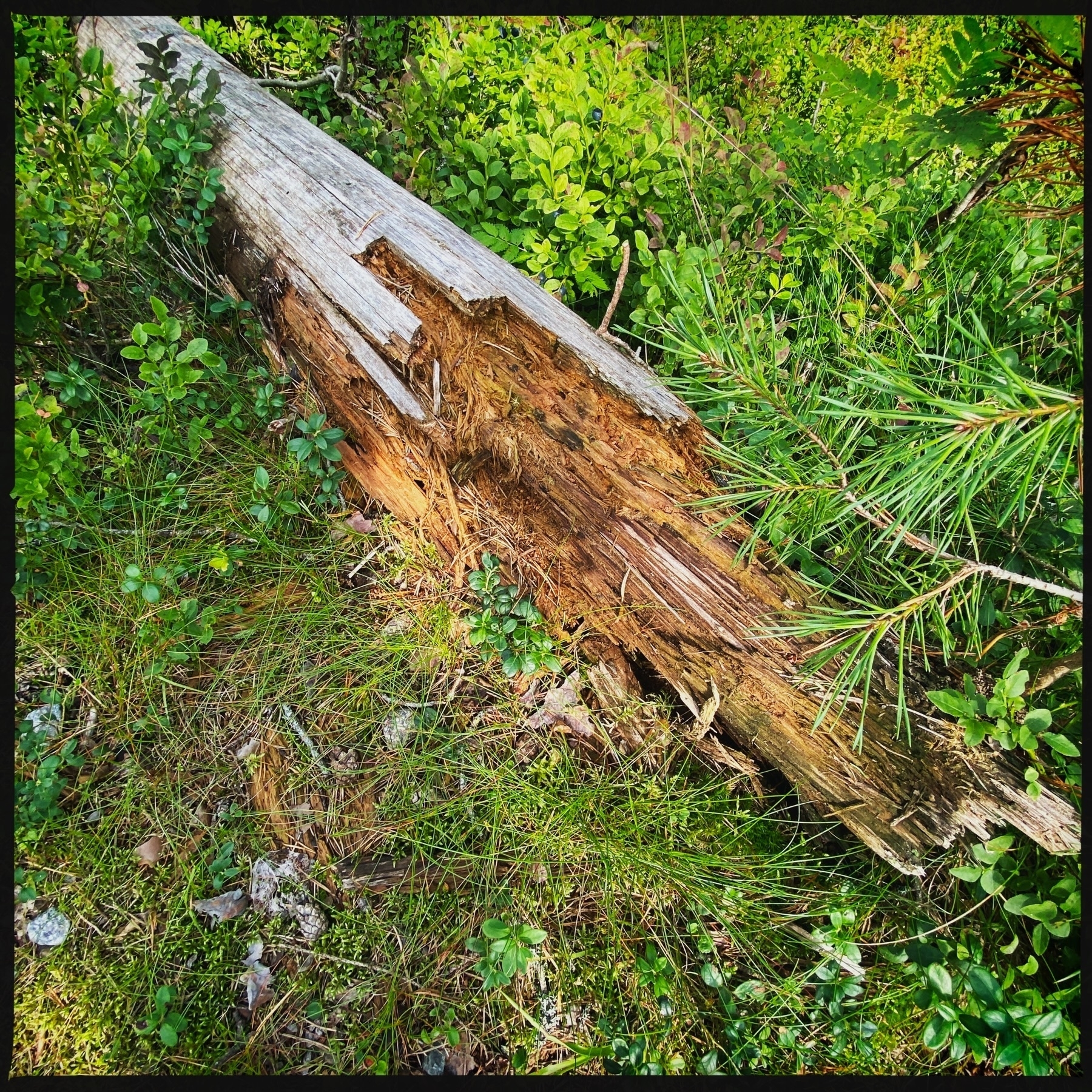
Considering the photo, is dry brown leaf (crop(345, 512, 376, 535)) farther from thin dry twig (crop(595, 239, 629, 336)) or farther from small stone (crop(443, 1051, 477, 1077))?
small stone (crop(443, 1051, 477, 1077))

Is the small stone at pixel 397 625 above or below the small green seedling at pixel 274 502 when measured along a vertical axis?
below

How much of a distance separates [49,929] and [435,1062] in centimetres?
129

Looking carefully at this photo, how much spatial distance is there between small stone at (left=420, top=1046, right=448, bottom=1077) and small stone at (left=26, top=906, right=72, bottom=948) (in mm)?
1204

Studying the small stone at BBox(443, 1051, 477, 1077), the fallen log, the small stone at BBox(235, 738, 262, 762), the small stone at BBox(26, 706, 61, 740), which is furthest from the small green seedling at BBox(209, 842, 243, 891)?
the fallen log

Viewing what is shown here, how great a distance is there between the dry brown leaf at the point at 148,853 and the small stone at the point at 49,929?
0.83ft

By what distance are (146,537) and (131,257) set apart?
3.93 feet

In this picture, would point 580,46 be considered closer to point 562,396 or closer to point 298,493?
point 562,396

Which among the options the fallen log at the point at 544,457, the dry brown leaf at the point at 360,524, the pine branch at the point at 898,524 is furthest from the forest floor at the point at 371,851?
the pine branch at the point at 898,524

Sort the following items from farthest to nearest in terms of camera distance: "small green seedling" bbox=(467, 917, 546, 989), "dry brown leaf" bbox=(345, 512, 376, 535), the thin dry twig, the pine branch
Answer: "dry brown leaf" bbox=(345, 512, 376, 535)
the thin dry twig
"small green seedling" bbox=(467, 917, 546, 989)
the pine branch

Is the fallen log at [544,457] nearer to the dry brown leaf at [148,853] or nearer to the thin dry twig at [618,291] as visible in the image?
the thin dry twig at [618,291]

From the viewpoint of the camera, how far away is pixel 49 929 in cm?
196

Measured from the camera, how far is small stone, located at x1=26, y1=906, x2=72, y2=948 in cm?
195

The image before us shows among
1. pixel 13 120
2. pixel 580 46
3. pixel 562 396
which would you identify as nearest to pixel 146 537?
pixel 13 120

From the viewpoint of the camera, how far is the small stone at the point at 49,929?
195cm
